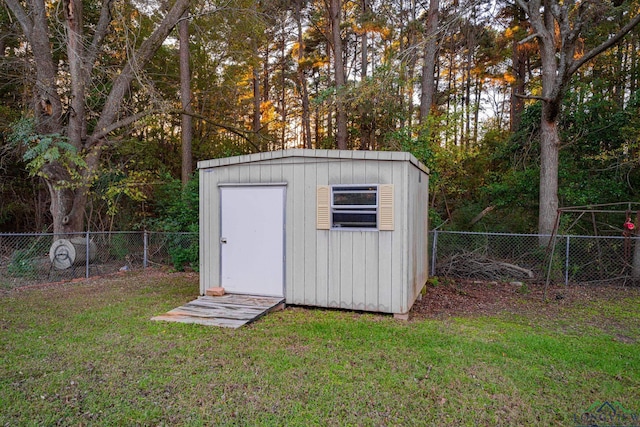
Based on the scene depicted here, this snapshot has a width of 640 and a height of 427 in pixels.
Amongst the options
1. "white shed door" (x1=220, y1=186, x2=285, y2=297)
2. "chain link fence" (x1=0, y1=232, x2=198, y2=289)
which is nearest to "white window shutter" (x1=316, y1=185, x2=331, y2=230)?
"white shed door" (x1=220, y1=186, x2=285, y2=297)

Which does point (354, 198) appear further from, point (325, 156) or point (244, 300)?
point (244, 300)

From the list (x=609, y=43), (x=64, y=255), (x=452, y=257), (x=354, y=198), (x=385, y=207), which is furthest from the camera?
(x=452, y=257)

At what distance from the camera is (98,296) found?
5777 millimetres

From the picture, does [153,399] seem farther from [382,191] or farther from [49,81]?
[49,81]

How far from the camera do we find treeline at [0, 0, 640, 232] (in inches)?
308

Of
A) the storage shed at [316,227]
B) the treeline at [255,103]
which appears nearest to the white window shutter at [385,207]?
the storage shed at [316,227]

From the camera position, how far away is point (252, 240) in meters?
5.32

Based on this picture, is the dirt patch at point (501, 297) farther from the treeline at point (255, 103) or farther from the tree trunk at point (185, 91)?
the tree trunk at point (185, 91)

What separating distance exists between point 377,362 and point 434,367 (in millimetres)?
494

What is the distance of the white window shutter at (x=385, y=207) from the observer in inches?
184

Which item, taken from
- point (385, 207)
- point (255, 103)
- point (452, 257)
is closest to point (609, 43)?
point (452, 257)

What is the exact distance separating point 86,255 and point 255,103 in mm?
8944

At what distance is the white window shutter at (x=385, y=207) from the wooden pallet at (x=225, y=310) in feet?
5.80

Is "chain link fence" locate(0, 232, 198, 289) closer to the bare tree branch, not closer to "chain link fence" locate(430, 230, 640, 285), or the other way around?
"chain link fence" locate(430, 230, 640, 285)
